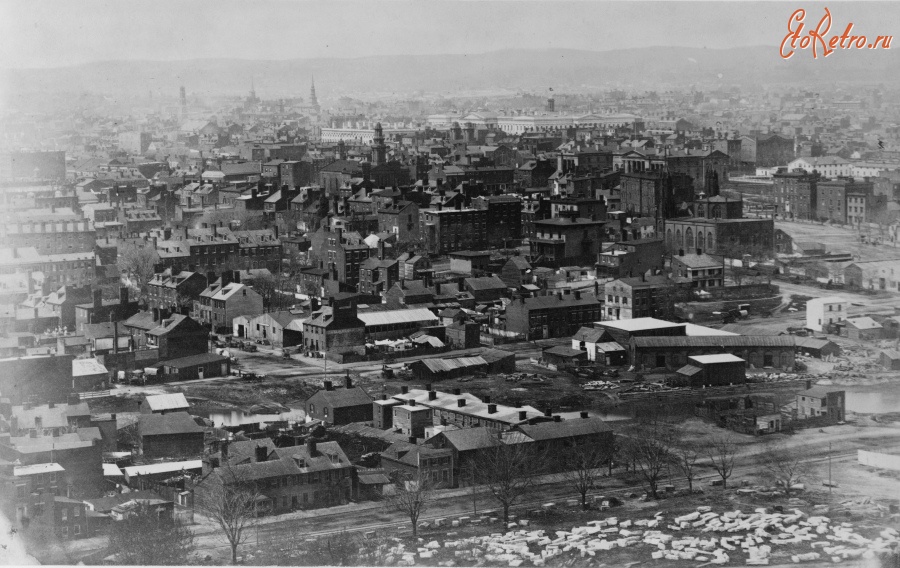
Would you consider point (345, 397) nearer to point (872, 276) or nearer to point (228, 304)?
point (228, 304)

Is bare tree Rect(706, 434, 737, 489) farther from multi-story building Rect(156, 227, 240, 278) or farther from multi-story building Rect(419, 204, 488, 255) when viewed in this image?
multi-story building Rect(419, 204, 488, 255)

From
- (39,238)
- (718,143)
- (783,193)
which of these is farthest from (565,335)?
(718,143)

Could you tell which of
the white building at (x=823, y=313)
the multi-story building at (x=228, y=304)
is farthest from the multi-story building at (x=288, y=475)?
the white building at (x=823, y=313)

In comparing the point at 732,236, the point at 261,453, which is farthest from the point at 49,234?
the point at 261,453

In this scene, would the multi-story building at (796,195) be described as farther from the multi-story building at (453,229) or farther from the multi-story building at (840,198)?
the multi-story building at (453,229)

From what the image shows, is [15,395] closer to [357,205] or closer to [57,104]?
[357,205]

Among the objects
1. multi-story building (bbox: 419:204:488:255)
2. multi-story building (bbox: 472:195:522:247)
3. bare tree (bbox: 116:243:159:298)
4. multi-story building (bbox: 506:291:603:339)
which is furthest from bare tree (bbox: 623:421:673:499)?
multi-story building (bbox: 472:195:522:247)

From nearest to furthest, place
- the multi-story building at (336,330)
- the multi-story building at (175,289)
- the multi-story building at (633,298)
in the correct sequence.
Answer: the multi-story building at (336,330) → the multi-story building at (633,298) → the multi-story building at (175,289)
